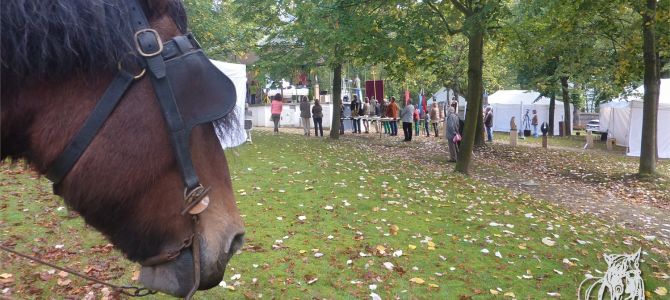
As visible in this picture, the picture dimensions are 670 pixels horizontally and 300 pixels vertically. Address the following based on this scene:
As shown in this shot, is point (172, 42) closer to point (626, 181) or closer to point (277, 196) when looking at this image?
point (277, 196)

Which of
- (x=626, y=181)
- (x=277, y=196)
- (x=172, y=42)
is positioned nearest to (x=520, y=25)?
(x=626, y=181)

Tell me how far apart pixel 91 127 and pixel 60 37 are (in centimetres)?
24

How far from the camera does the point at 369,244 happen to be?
21.6 ft

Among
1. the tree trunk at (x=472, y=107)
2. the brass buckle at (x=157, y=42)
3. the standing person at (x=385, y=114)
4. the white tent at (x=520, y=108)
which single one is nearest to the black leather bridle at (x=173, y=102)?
the brass buckle at (x=157, y=42)

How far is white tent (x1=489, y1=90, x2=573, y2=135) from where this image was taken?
36719 mm

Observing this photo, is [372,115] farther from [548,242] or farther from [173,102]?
[173,102]

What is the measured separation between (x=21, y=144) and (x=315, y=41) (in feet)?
44.2

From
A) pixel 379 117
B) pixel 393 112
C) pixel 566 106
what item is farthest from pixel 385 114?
pixel 566 106

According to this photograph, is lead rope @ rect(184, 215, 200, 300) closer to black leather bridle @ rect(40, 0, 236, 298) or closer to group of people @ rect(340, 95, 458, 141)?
black leather bridle @ rect(40, 0, 236, 298)

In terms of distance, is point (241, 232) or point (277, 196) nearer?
point (241, 232)

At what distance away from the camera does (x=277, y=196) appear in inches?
358

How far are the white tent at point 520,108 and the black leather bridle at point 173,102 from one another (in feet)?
122

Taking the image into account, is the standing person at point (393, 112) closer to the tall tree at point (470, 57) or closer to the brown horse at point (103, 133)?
the tall tree at point (470, 57)

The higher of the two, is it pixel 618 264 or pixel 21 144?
pixel 21 144
